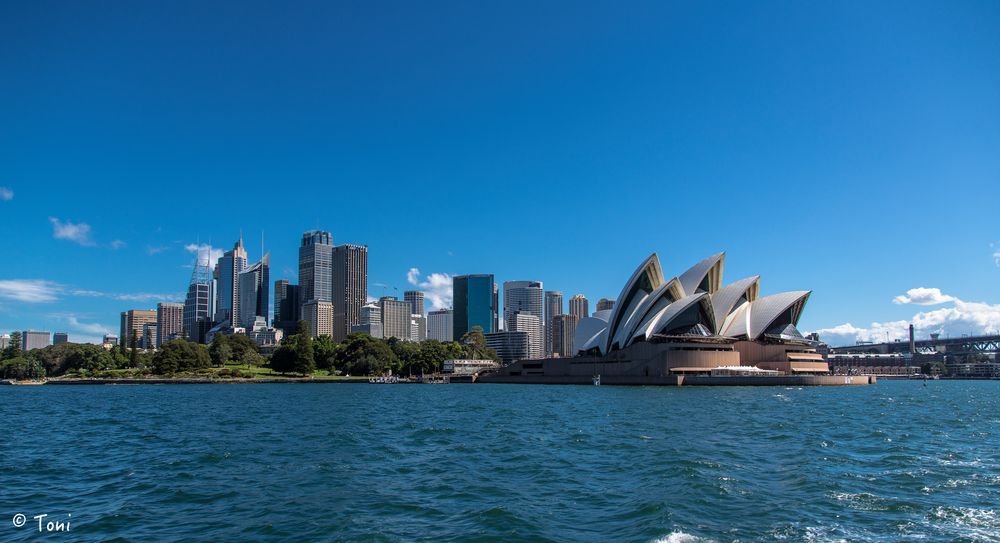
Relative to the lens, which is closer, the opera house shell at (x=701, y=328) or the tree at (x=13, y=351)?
the opera house shell at (x=701, y=328)

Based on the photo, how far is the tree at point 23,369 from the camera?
121 meters

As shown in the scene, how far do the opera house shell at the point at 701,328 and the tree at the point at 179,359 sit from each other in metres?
72.6

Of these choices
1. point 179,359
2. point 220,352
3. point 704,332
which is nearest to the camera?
point 704,332

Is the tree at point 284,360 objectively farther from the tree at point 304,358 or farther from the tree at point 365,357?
the tree at point 365,357

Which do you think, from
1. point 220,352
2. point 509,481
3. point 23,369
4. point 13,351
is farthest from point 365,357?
point 509,481

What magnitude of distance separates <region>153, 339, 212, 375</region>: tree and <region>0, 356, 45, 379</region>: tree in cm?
1914

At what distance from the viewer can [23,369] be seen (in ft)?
395

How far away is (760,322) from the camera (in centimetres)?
A: 9731

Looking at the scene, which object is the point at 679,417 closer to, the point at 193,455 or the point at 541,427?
the point at 541,427

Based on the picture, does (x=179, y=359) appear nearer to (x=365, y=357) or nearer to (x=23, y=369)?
(x=23, y=369)

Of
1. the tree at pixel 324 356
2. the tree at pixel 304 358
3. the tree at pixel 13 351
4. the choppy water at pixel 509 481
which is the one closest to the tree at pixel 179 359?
the tree at pixel 304 358

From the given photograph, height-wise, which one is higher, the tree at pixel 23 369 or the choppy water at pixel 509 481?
the choppy water at pixel 509 481

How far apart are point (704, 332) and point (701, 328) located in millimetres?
664

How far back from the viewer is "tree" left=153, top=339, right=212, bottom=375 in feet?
395
